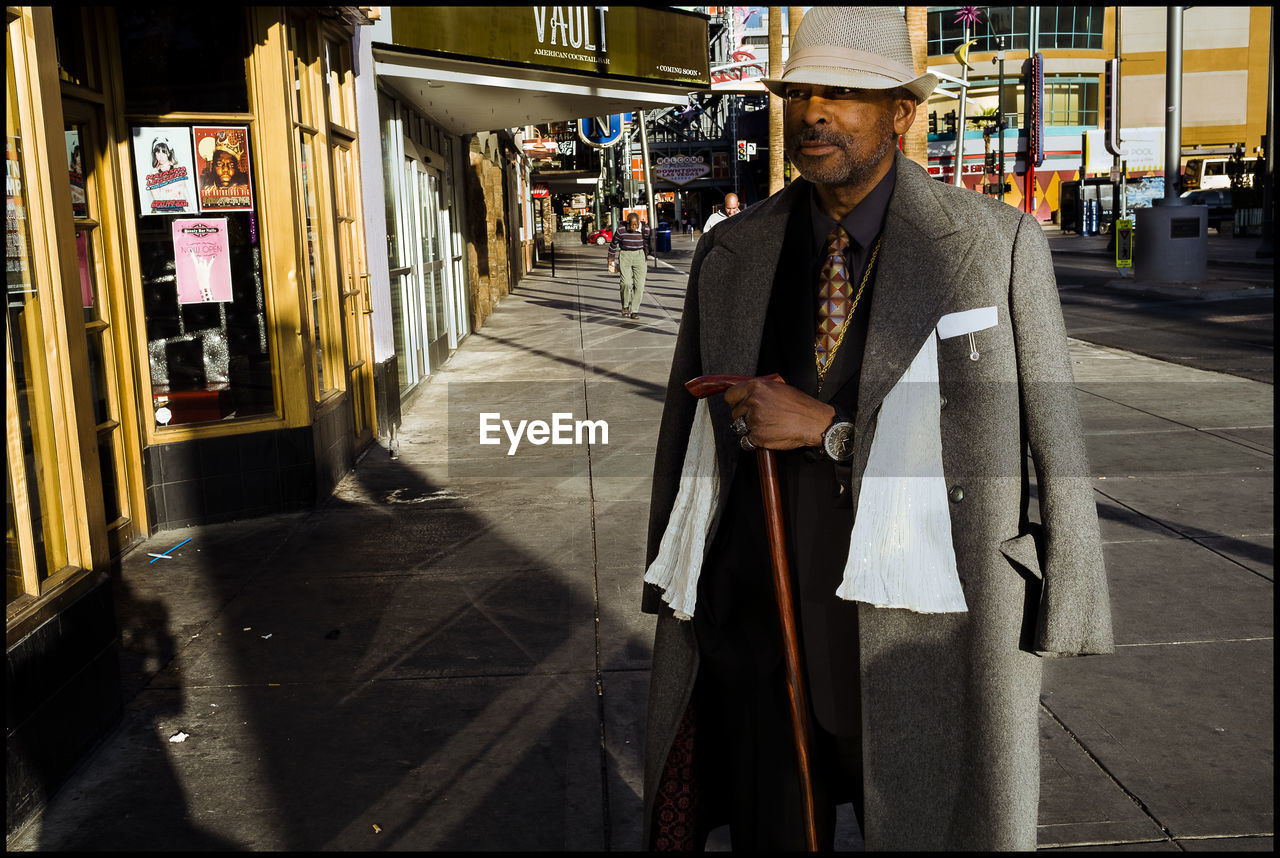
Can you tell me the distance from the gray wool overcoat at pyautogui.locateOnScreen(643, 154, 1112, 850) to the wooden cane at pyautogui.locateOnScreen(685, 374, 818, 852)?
0.12 m

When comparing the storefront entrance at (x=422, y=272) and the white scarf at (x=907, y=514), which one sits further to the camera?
the storefront entrance at (x=422, y=272)

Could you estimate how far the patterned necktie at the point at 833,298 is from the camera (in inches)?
94.1

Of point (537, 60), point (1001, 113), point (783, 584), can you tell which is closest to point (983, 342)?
point (783, 584)

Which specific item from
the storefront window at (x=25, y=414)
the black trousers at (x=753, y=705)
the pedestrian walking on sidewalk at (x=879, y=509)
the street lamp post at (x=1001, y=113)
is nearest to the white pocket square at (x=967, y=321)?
the pedestrian walking on sidewalk at (x=879, y=509)

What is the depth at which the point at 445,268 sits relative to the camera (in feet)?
47.2

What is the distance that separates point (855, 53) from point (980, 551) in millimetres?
1003

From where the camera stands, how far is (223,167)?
656cm

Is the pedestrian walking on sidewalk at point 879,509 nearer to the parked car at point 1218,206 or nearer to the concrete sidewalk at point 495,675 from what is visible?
the concrete sidewalk at point 495,675

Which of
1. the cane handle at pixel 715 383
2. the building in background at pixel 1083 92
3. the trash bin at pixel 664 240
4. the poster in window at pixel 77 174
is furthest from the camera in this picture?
the building in background at pixel 1083 92

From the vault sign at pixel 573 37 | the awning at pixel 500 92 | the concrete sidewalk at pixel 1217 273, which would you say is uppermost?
the vault sign at pixel 573 37

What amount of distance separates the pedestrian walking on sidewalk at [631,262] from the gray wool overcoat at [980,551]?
592 inches

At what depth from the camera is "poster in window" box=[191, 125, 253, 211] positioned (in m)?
6.50

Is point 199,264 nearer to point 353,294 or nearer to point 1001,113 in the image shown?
point 353,294

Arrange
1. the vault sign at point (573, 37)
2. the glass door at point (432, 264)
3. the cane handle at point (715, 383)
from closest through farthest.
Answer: the cane handle at point (715, 383), the vault sign at point (573, 37), the glass door at point (432, 264)
